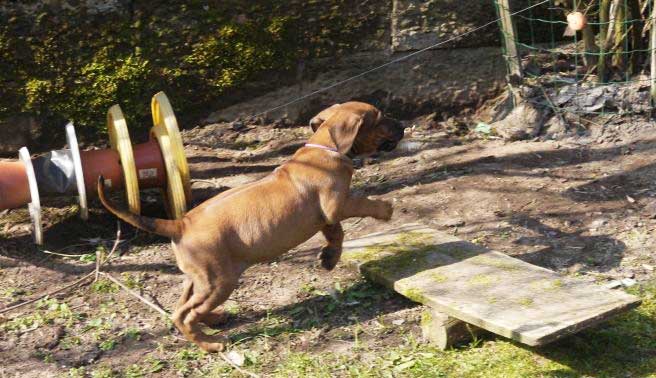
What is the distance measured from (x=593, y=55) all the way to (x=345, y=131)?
3.27m

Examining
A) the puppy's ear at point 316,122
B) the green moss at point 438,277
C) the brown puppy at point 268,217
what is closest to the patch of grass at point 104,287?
the brown puppy at point 268,217

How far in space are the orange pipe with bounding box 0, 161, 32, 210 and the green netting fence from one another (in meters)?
4.09

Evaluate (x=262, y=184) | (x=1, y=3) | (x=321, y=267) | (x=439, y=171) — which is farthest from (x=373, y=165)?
(x=1, y=3)

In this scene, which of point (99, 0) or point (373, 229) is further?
point (99, 0)

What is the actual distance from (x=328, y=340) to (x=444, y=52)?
3639 mm

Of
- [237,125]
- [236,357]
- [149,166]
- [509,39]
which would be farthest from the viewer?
[237,125]

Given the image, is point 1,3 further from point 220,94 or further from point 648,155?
point 648,155

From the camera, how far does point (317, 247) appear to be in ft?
22.1

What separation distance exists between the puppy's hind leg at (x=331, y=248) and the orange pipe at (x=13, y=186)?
6.70 ft

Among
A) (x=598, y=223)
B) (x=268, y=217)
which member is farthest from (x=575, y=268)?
(x=268, y=217)

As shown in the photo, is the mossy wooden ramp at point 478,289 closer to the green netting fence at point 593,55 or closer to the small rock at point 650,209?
the small rock at point 650,209

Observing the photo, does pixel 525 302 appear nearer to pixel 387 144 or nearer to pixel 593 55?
pixel 387 144

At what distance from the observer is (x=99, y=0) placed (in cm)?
757

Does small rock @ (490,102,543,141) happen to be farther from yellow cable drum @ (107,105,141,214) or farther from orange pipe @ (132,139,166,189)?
yellow cable drum @ (107,105,141,214)
